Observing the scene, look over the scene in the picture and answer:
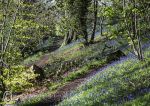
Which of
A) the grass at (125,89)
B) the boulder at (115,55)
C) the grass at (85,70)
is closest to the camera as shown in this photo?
the grass at (125,89)

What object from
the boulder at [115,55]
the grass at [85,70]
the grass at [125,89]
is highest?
the grass at [125,89]

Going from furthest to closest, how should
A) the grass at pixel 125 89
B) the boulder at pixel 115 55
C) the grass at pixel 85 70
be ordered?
the grass at pixel 85 70, the boulder at pixel 115 55, the grass at pixel 125 89

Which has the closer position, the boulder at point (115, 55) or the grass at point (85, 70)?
the boulder at point (115, 55)

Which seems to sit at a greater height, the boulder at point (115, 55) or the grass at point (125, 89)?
the grass at point (125, 89)

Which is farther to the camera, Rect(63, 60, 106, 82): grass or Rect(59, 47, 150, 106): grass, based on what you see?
Rect(63, 60, 106, 82): grass

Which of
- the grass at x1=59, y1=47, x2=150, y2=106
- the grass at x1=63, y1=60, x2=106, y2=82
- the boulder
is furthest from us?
the grass at x1=63, y1=60, x2=106, y2=82

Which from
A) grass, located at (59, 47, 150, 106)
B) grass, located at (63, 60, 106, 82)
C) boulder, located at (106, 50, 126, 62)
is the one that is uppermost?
grass, located at (59, 47, 150, 106)

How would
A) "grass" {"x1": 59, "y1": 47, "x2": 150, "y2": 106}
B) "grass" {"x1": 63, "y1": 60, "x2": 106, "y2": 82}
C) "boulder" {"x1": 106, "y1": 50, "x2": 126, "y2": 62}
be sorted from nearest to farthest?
"grass" {"x1": 59, "y1": 47, "x2": 150, "y2": 106} < "boulder" {"x1": 106, "y1": 50, "x2": 126, "y2": 62} < "grass" {"x1": 63, "y1": 60, "x2": 106, "y2": 82}

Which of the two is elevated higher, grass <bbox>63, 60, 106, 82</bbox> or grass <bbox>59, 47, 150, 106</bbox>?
grass <bbox>59, 47, 150, 106</bbox>

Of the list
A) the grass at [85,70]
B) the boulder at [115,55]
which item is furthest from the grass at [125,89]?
the grass at [85,70]

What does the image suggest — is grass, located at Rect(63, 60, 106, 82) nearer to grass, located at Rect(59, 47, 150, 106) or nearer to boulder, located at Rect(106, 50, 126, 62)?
boulder, located at Rect(106, 50, 126, 62)

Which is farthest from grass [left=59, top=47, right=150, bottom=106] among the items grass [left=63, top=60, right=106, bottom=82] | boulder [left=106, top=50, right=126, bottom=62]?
grass [left=63, top=60, right=106, bottom=82]

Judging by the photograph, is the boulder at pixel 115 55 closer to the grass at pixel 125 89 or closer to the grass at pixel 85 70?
the grass at pixel 85 70

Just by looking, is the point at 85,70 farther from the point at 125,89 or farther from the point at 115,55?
the point at 125,89
